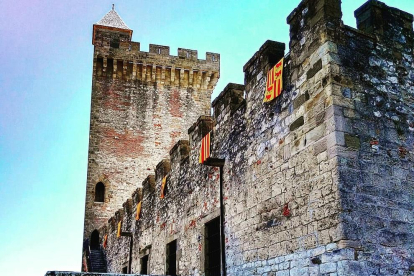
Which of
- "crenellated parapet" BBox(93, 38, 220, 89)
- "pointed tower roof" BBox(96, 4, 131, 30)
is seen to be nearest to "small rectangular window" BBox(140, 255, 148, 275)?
"crenellated parapet" BBox(93, 38, 220, 89)

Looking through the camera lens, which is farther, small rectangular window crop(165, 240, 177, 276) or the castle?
small rectangular window crop(165, 240, 177, 276)

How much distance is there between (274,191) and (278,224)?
463 millimetres

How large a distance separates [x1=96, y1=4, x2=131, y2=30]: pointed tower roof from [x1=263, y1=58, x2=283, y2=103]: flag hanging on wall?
57.8 feet

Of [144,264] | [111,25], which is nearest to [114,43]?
[111,25]

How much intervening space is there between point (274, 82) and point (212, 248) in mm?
3438

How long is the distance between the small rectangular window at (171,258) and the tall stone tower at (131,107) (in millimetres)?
9814

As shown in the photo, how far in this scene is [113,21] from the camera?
954 inches

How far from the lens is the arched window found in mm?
20953

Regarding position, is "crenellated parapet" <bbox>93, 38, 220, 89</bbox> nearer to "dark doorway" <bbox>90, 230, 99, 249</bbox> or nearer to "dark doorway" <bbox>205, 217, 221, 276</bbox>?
"dark doorway" <bbox>90, 230, 99, 249</bbox>

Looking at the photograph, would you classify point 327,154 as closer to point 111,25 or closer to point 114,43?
point 114,43

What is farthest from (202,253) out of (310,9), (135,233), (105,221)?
(105,221)

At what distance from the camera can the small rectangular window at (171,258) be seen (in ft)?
36.7

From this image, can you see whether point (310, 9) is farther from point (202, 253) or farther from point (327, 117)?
point (202, 253)

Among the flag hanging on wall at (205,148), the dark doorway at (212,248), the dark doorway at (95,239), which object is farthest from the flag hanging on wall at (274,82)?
the dark doorway at (95,239)
